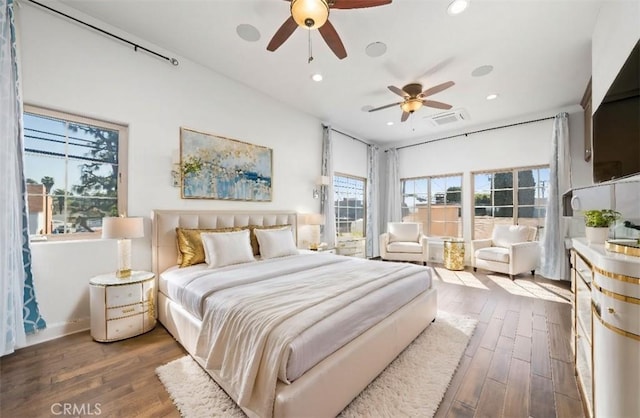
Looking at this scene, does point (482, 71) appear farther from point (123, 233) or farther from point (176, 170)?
point (123, 233)

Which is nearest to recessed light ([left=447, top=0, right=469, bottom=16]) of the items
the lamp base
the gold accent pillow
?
the gold accent pillow

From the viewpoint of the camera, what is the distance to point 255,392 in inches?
52.6

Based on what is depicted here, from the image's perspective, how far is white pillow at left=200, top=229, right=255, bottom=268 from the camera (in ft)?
8.97

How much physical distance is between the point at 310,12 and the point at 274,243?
2440 mm

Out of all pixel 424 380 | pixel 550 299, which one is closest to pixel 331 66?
pixel 424 380

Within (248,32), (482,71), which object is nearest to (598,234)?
(482,71)

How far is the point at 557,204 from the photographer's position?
4.43m

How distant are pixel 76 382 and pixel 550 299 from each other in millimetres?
5117

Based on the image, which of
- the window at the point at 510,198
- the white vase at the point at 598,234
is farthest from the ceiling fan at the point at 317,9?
the window at the point at 510,198

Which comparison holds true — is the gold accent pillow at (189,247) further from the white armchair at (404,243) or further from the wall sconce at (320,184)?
the white armchair at (404,243)

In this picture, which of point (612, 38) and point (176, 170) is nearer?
point (612, 38)

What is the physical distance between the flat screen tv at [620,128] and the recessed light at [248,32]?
9.58ft

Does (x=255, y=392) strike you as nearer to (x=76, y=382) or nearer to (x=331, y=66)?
(x=76, y=382)

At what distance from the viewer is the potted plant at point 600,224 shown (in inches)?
67.7
